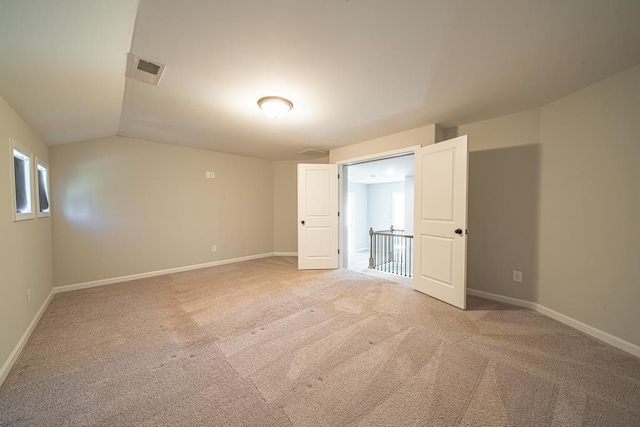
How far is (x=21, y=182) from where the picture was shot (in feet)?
7.78

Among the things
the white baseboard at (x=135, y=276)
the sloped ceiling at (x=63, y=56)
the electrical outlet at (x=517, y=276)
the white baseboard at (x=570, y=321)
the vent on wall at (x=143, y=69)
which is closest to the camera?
the sloped ceiling at (x=63, y=56)

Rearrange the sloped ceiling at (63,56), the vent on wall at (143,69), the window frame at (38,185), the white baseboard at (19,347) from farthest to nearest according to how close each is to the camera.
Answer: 1. the window frame at (38,185)
2. the vent on wall at (143,69)
3. the white baseboard at (19,347)
4. the sloped ceiling at (63,56)

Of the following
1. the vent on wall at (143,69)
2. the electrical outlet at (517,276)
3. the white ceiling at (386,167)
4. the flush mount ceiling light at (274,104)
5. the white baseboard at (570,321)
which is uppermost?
the vent on wall at (143,69)

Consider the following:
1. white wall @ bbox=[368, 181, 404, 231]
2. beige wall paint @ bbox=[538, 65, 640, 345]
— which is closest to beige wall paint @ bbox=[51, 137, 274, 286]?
beige wall paint @ bbox=[538, 65, 640, 345]

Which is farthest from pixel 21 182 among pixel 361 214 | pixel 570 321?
pixel 361 214

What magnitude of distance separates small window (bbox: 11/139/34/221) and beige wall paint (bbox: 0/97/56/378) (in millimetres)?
74

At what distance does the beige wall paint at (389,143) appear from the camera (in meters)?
3.26

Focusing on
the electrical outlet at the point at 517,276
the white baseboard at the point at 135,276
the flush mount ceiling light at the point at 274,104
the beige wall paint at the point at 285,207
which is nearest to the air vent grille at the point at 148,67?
the flush mount ceiling light at the point at 274,104

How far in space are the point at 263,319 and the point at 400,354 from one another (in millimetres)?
1417

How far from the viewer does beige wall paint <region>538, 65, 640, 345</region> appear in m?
1.94

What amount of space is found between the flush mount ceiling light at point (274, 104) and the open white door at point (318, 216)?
1.94 m

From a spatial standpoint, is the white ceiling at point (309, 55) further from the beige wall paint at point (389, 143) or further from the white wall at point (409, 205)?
the white wall at point (409, 205)

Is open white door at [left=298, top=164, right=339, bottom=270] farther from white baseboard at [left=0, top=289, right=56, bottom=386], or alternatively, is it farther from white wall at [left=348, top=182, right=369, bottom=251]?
white wall at [left=348, top=182, right=369, bottom=251]

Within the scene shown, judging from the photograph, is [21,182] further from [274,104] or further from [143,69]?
[274,104]
